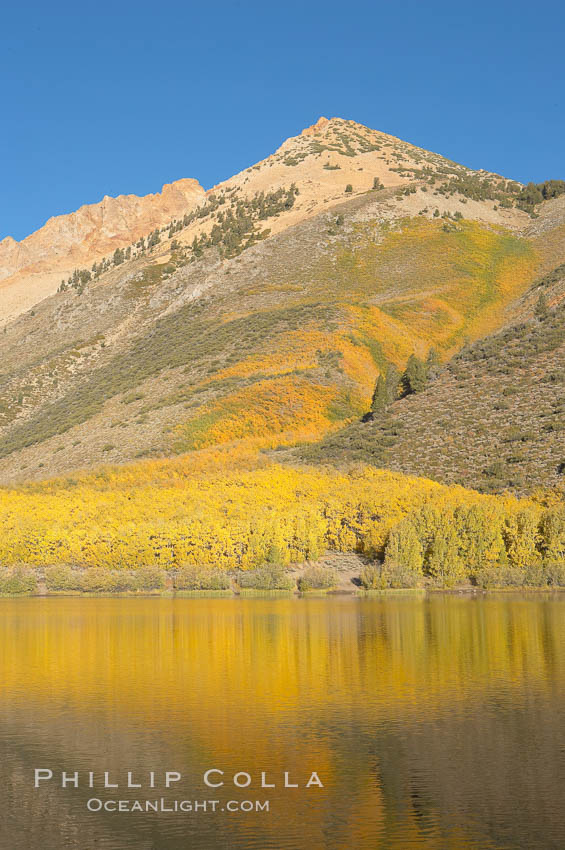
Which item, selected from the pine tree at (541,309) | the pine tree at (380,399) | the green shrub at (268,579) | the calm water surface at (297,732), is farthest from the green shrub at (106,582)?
the pine tree at (541,309)

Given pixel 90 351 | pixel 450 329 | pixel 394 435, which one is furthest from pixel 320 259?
pixel 394 435

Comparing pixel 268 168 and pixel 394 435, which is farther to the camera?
pixel 268 168

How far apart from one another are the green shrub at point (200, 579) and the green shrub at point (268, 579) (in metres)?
0.94

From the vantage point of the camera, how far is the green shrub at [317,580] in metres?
48.0

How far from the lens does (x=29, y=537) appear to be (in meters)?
52.5

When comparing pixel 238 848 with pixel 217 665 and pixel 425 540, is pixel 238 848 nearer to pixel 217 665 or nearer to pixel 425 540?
pixel 217 665

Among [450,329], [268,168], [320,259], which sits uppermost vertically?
[268,168]

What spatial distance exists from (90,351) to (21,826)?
10479cm

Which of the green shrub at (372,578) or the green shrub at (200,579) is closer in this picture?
the green shrub at (372,578)

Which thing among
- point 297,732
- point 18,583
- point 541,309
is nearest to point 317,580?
point 18,583

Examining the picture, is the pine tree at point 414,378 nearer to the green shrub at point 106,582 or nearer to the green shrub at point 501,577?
the green shrub at point 501,577

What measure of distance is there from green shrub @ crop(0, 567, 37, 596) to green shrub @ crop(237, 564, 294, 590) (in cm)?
1149

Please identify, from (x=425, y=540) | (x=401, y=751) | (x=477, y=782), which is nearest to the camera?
(x=477, y=782)

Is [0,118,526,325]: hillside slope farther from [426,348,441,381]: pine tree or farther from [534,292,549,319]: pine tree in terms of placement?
[426,348,441,381]: pine tree
